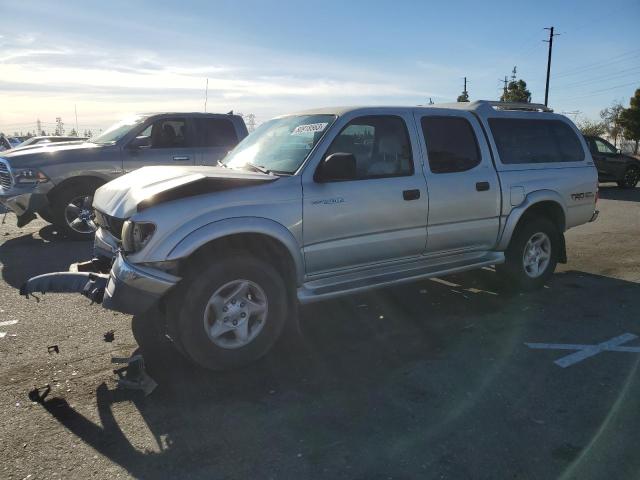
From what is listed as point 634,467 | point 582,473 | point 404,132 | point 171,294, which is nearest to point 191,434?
point 171,294

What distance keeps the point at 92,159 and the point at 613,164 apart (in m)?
16.0

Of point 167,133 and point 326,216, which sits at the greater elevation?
point 167,133

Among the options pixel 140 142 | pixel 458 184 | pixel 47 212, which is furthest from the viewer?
Result: pixel 140 142

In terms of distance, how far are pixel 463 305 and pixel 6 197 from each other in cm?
697

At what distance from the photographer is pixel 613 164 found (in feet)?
56.7

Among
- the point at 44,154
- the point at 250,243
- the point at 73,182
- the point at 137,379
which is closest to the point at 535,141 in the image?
the point at 250,243

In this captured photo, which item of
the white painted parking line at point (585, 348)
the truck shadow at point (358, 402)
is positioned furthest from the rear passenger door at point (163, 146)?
the white painted parking line at point (585, 348)

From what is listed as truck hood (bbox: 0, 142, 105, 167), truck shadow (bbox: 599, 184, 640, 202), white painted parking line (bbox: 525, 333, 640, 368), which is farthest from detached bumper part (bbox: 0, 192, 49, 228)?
truck shadow (bbox: 599, 184, 640, 202)

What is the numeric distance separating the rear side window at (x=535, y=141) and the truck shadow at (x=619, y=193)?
1018 centimetres

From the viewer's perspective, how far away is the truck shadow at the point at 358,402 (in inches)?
112

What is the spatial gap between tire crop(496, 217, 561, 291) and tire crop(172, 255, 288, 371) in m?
Answer: 2.92

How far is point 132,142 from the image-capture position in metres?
8.77

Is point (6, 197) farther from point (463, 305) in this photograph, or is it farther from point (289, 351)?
point (463, 305)

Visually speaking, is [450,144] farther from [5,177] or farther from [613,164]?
[613,164]
